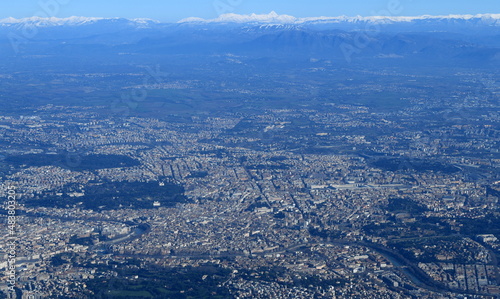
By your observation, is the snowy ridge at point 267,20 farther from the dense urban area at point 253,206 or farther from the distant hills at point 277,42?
the dense urban area at point 253,206

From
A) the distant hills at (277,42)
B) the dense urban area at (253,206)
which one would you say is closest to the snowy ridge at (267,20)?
the distant hills at (277,42)

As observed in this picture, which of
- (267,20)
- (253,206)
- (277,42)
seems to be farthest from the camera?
(267,20)

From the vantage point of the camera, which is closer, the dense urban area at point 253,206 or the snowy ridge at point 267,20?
the dense urban area at point 253,206

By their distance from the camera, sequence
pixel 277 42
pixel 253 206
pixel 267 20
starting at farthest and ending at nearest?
pixel 267 20
pixel 277 42
pixel 253 206

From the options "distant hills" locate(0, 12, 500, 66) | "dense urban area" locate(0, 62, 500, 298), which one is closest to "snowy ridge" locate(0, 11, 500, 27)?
"distant hills" locate(0, 12, 500, 66)

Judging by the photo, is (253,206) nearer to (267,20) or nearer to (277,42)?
(277,42)

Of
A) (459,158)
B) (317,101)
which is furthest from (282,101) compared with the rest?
(459,158)

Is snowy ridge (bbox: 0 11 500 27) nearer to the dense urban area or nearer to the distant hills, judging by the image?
the distant hills

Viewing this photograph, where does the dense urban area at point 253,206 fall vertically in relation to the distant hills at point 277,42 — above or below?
above

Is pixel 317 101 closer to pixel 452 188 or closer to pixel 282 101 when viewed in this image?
pixel 282 101

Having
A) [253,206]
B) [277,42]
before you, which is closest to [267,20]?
[277,42]

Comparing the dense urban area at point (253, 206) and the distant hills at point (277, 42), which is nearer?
the dense urban area at point (253, 206)

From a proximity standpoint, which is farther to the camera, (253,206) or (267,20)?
(267,20)
